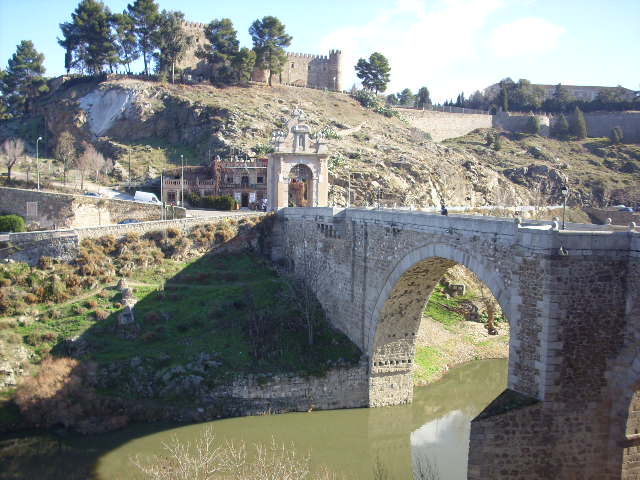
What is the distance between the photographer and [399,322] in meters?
22.4

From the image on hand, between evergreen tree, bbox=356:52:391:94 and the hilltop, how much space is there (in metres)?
9.32

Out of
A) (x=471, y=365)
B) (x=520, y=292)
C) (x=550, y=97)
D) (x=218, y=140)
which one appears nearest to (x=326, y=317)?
(x=471, y=365)

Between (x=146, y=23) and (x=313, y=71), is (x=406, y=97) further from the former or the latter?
(x=146, y=23)

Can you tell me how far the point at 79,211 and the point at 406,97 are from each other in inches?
2359

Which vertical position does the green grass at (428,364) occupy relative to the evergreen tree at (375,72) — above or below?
below

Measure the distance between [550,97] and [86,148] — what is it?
62.4 m

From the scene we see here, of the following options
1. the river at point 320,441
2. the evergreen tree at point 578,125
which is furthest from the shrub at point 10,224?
the evergreen tree at point 578,125

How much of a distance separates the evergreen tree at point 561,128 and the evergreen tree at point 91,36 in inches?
1940

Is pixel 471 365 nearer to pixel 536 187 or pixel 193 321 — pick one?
pixel 193 321

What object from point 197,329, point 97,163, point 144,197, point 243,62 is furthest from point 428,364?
point 243,62

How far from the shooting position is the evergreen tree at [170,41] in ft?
183

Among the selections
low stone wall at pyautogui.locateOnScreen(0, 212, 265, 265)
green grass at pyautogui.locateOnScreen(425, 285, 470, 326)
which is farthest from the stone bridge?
low stone wall at pyautogui.locateOnScreen(0, 212, 265, 265)

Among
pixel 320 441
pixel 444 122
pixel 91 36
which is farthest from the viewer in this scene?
pixel 444 122

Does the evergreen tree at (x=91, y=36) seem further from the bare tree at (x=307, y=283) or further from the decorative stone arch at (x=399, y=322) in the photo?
the decorative stone arch at (x=399, y=322)
